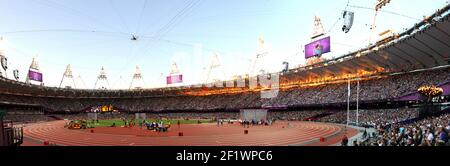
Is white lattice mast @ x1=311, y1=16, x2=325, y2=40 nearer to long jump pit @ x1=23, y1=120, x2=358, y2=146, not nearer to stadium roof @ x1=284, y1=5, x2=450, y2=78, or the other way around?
stadium roof @ x1=284, y1=5, x2=450, y2=78

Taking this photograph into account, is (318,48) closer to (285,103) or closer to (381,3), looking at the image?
(381,3)

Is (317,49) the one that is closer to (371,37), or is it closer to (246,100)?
(371,37)

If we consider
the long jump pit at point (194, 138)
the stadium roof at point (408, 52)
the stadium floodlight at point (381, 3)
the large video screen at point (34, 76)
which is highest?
the stadium floodlight at point (381, 3)

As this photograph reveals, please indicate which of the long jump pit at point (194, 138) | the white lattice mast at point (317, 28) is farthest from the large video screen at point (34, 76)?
the white lattice mast at point (317, 28)

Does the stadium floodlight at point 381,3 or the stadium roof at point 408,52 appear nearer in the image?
the stadium roof at point 408,52

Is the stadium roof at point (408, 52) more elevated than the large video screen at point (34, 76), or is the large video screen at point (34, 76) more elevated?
the stadium roof at point (408, 52)

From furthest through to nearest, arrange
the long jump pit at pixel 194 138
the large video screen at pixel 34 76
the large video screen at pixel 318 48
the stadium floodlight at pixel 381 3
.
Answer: the large video screen at pixel 34 76 < the large video screen at pixel 318 48 < the stadium floodlight at pixel 381 3 < the long jump pit at pixel 194 138

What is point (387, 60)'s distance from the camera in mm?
45344

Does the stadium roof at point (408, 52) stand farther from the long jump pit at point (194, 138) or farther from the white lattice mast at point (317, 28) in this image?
the long jump pit at point (194, 138)

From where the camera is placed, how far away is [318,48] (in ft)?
152

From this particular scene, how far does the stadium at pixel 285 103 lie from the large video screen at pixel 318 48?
168 mm

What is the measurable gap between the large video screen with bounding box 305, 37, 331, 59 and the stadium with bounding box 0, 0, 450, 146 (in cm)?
17

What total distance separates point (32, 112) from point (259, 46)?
6125 cm

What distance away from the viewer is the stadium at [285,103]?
2559cm
